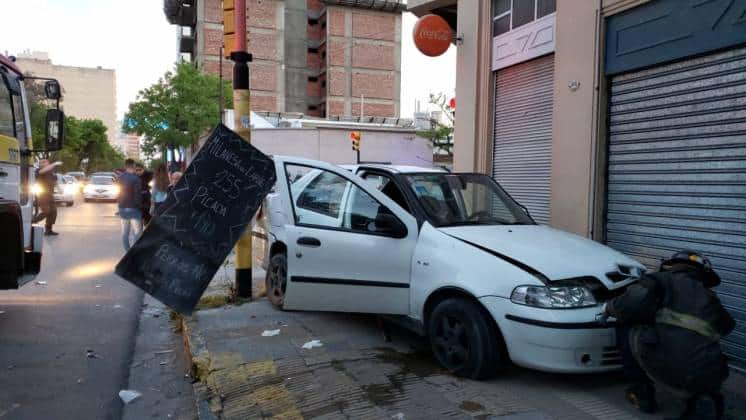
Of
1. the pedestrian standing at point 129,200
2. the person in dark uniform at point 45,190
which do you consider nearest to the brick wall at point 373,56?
the person in dark uniform at point 45,190

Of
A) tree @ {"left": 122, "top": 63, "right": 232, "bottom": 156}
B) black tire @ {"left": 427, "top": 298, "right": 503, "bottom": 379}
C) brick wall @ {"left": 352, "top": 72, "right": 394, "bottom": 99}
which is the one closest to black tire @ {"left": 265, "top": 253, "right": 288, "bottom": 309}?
black tire @ {"left": 427, "top": 298, "right": 503, "bottom": 379}

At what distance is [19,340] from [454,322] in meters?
4.46

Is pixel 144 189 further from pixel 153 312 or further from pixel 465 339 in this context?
pixel 465 339

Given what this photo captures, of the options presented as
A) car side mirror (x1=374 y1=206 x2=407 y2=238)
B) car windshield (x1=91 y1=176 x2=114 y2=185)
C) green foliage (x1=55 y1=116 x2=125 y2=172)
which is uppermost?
green foliage (x1=55 y1=116 x2=125 y2=172)

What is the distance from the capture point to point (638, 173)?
6145 millimetres

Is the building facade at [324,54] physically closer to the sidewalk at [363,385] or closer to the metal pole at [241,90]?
the metal pole at [241,90]

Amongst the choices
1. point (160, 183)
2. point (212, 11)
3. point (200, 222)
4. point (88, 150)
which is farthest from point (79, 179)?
point (200, 222)

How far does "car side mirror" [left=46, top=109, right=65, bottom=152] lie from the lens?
6.74 metres

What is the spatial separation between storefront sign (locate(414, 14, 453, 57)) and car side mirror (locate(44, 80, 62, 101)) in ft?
18.9

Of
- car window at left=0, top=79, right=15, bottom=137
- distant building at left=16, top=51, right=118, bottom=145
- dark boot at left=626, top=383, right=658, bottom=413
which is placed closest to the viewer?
dark boot at left=626, top=383, right=658, bottom=413

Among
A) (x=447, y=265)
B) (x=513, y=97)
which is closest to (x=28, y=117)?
(x=447, y=265)

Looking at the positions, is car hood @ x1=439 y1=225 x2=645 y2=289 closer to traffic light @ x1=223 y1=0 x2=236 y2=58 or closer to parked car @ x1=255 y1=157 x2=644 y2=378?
parked car @ x1=255 y1=157 x2=644 y2=378

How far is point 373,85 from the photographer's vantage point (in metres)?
66.8

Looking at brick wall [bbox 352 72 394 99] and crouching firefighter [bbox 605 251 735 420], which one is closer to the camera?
crouching firefighter [bbox 605 251 735 420]
